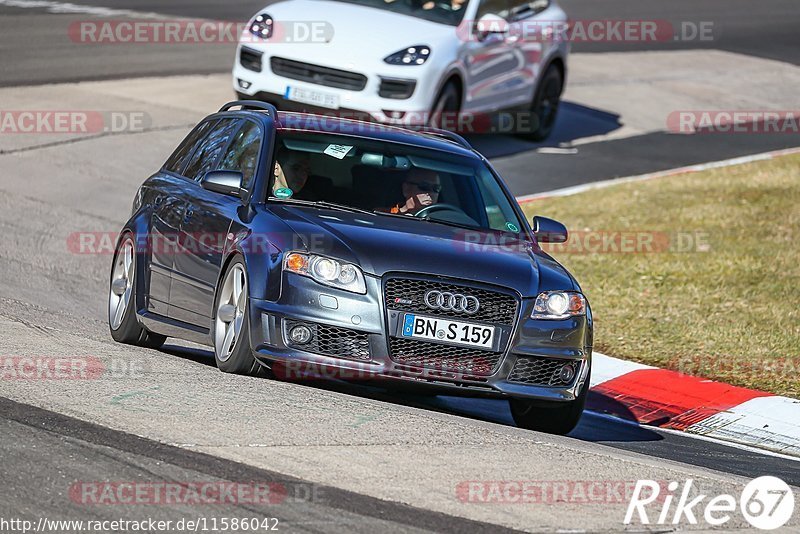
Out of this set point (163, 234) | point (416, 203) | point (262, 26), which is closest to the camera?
point (416, 203)

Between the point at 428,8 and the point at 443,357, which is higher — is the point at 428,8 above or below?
above

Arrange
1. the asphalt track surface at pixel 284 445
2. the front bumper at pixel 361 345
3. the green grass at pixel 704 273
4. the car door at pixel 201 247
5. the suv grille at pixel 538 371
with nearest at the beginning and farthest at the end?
the asphalt track surface at pixel 284 445
the front bumper at pixel 361 345
the suv grille at pixel 538 371
the car door at pixel 201 247
the green grass at pixel 704 273

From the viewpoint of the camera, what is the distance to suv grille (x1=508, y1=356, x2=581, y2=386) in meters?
8.07

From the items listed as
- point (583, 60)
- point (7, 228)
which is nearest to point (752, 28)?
point (583, 60)

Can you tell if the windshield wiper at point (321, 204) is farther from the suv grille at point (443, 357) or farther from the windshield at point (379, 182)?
the suv grille at point (443, 357)

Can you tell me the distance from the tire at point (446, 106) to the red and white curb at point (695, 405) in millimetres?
5960

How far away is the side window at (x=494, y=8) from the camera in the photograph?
58.8 ft

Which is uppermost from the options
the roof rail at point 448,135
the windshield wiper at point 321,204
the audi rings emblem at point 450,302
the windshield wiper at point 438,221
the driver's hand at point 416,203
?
the roof rail at point 448,135

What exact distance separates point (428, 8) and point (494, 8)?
114 centimetres

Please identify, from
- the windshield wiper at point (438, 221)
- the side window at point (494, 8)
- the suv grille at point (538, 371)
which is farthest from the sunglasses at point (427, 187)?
the side window at point (494, 8)

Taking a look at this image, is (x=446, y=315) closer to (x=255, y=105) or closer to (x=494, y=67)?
(x=255, y=105)

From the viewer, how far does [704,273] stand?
46.0 feet

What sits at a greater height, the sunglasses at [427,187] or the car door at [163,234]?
the sunglasses at [427,187]

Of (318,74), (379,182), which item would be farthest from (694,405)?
(318,74)
